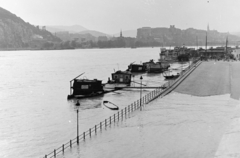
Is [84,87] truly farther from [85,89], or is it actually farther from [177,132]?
[177,132]

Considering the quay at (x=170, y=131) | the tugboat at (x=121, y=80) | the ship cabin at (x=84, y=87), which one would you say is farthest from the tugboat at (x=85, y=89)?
the quay at (x=170, y=131)

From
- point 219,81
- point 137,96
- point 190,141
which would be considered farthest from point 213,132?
point 219,81

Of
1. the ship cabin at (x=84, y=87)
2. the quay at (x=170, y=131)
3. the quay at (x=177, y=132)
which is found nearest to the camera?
the quay at (x=177, y=132)

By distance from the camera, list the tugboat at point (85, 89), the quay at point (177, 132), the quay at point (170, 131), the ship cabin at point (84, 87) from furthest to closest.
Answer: the ship cabin at point (84, 87) → the tugboat at point (85, 89) → the quay at point (170, 131) → the quay at point (177, 132)

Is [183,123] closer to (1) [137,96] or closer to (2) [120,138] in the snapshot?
(2) [120,138]

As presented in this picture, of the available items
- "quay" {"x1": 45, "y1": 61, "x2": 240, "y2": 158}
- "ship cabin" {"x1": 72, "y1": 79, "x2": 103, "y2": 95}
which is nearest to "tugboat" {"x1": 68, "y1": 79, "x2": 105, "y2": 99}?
"ship cabin" {"x1": 72, "y1": 79, "x2": 103, "y2": 95}

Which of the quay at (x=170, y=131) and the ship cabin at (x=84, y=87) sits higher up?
the ship cabin at (x=84, y=87)

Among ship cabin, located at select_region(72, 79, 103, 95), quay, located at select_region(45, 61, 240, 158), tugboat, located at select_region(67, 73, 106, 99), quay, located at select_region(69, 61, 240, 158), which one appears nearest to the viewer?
quay, located at select_region(69, 61, 240, 158)

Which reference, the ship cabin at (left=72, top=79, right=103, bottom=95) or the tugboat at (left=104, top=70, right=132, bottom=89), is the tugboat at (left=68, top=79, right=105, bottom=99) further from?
the tugboat at (left=104, top=70, right=132, bottom=89)

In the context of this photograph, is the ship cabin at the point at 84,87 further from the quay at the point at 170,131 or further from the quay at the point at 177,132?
the quay at the point at 177,132

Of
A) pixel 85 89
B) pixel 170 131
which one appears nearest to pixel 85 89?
pixel 85 89
